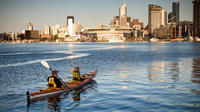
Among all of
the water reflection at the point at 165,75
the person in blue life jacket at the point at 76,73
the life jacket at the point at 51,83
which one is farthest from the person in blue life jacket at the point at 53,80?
the water reflection at the point at 165,75

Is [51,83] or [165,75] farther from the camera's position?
[165,75]

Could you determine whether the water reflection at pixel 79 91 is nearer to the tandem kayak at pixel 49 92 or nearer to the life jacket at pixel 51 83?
the tandem kayak at pixel 49 92

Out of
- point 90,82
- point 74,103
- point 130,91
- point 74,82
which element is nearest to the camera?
point 74,103

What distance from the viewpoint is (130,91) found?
63.7 feet

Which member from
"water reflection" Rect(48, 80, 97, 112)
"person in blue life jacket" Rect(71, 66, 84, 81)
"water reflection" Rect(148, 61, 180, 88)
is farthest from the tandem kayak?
"water reflection" Rect(148, 61, 180, 88)

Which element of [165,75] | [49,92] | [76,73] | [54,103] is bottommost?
[54,103]

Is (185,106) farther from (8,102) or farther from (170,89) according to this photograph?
(8,102)

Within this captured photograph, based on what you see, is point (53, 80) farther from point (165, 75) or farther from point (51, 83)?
point (165, 75)

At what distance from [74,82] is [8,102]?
6015mm

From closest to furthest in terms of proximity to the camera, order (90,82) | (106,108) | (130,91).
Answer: (106,108)
(130,91)
(90,82)

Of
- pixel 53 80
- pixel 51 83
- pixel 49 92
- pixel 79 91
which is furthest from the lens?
pixel 79 91

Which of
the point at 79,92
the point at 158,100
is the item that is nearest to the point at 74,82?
the point at 79,92

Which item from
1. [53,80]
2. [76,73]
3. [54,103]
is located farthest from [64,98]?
[76,73]

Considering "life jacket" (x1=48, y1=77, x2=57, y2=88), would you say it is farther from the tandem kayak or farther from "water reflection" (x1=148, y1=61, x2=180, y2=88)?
"water reflection" (x1=148, y1=61, x2=180, y2=88)
